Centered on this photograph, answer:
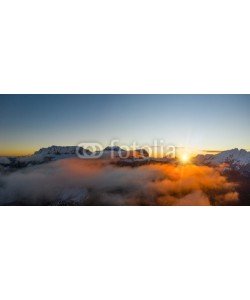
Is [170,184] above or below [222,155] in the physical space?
below

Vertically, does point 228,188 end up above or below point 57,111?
below

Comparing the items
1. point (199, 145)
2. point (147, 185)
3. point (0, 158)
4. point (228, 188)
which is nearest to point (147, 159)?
point (147, 185)

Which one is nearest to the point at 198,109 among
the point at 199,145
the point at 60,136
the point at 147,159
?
the point at 199,145

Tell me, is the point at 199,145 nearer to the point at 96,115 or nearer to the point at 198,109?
the point at 198,109

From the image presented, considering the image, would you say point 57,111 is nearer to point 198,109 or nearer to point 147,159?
point 147,159

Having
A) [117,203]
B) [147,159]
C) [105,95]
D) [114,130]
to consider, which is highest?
[105,95]

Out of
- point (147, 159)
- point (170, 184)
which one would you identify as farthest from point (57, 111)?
point (170, 184)

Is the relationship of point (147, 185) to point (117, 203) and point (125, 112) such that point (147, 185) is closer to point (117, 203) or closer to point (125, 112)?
point (117, 203)
